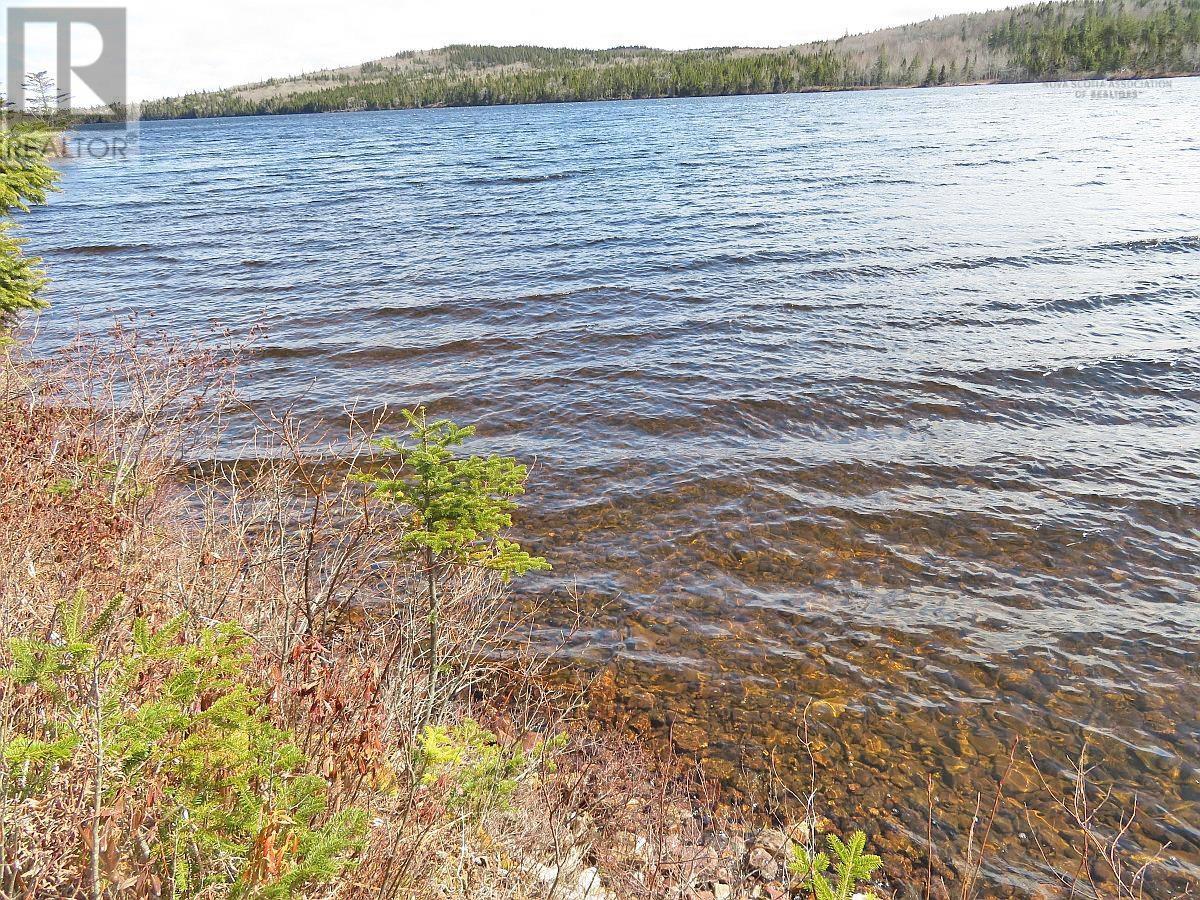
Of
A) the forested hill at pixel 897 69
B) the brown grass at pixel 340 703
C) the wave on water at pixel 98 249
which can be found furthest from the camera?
the forested hill at pixel 897 69

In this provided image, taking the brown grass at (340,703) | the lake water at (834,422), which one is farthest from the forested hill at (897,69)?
the brown grass at (340,703)

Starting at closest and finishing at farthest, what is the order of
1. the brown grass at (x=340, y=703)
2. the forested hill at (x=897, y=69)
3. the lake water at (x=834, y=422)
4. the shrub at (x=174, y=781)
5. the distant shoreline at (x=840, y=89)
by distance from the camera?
the shrub at (x=174, y=781)
the brown grass at (x=340, y=703)
the lake water at (x=834, y=422)
the distant shoreline at (x=840, y=89)
the forested hill at (x=897, y=69)

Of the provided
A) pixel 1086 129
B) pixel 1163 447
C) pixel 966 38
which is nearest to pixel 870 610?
pixel 1163 447

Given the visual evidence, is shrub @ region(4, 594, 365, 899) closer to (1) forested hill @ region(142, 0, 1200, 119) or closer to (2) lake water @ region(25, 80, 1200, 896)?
(2) lake water @ region(25, 80, 1200, 896)

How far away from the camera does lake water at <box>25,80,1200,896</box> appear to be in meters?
5.78

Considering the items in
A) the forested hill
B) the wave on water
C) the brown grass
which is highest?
the forested hill

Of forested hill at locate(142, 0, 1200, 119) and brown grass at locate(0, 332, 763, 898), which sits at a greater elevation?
forested hill at locate(142, 0, 1200, 119)

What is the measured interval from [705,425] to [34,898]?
9218 millimetres

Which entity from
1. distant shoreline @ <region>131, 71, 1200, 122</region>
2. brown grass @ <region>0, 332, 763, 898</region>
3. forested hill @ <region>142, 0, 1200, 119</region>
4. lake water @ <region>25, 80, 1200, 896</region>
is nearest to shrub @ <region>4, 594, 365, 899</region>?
brown grass @ <region>0, 332, 763, 898</region>

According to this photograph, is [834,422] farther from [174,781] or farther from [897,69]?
[897,69]

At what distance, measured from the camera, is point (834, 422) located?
10.6 m

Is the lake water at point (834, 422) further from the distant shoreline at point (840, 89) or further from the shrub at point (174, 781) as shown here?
the distant shoreline at point (840, 89)

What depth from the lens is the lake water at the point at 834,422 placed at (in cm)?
578

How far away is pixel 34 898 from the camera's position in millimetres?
2508
